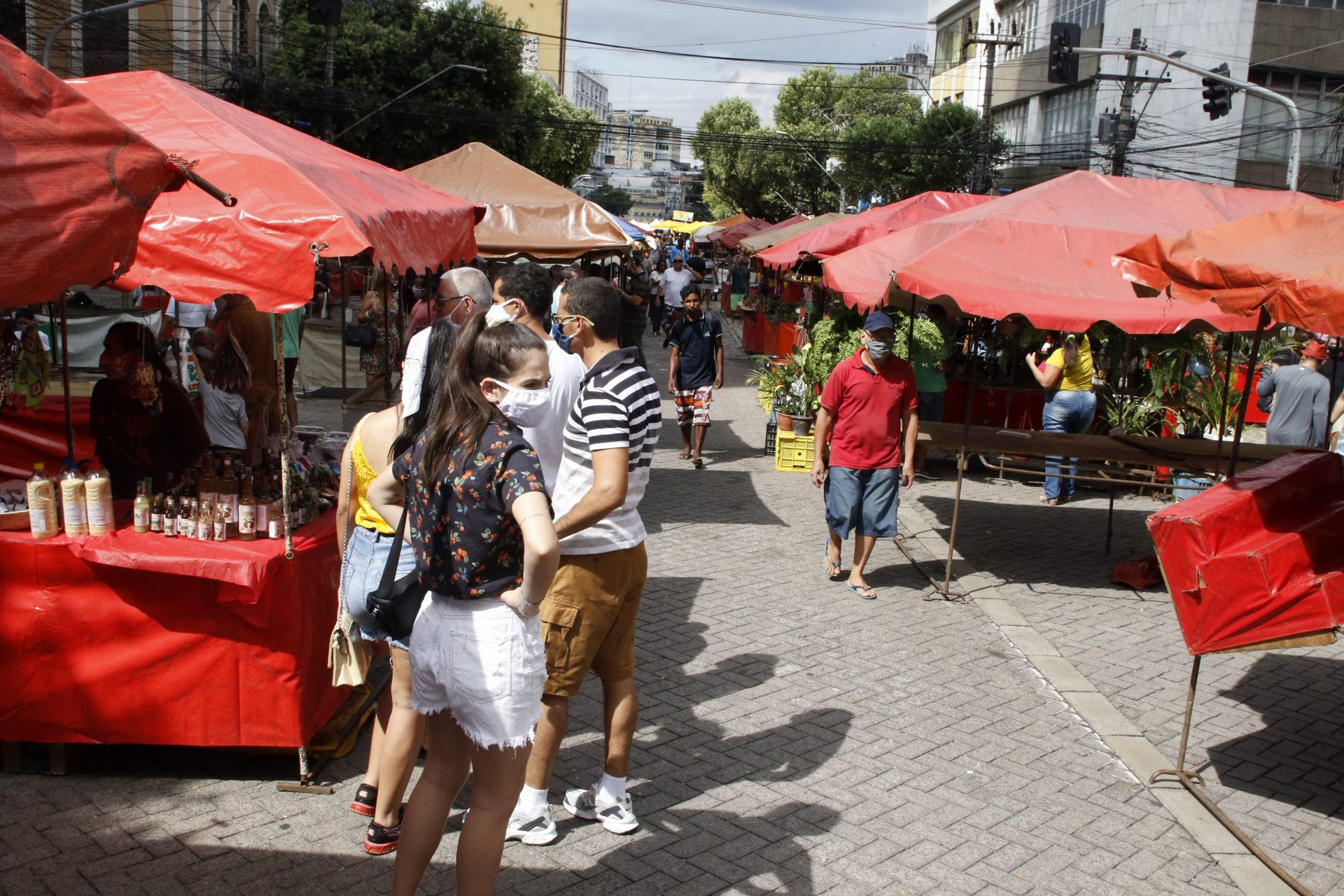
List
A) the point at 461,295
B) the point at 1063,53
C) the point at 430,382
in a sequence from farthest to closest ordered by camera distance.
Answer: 1. the point at 1063,53
2. the point at 461,295
3. the point at 430,382

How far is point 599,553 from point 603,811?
40.2 inches

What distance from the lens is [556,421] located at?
4043 mm

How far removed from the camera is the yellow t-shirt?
10.3 m

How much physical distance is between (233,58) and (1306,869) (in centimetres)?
2751

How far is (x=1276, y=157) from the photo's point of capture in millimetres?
37188

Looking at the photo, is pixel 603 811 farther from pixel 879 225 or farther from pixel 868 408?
pixel 879 225

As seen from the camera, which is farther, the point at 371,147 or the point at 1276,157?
the point at 1276,157

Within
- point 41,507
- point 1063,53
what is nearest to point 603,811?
point 41,507

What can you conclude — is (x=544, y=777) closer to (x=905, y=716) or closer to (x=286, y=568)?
(x=286, y=568)

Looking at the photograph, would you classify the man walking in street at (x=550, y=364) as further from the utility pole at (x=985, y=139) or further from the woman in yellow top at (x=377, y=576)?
the utility pole at (x=985, y=139)

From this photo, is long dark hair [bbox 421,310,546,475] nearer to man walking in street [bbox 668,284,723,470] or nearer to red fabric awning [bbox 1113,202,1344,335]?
red fabric awning [bbox 1113,202,1344,335]

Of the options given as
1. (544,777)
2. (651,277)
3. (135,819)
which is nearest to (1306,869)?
(544,777)

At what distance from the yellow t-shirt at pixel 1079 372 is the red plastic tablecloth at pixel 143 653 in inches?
316

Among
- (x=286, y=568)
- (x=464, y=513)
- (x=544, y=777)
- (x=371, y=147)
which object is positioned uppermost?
(x=371, y=147)
